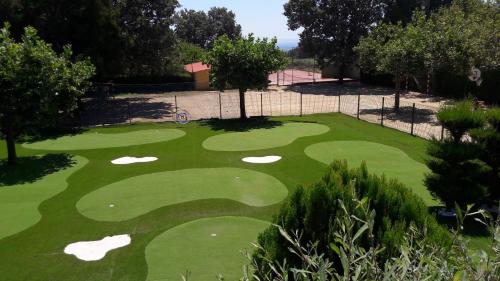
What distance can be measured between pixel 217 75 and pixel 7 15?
11.1m

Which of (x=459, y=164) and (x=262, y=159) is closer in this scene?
(x=459, y=164)

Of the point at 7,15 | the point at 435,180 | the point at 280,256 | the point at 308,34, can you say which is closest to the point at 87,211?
the point at 280,256

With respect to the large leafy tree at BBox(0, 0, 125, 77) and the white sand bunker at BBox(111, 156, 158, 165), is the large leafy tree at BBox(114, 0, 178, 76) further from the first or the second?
the white sand bunker at BBox(111, 156, 158, 165)

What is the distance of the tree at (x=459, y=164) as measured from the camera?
9891mm

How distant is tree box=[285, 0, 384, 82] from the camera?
38250 mm

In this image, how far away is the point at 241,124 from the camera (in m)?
22.0

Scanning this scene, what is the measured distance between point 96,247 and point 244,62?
1372cm

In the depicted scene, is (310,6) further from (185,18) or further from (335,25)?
(185,18)

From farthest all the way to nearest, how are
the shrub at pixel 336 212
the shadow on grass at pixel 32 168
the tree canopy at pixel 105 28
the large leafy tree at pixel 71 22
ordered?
the tree canopy at pixel 105 28, the large leafy tree at pixel 71 22, the shadow on grass at pixel 32 168, the shrub at pixel 336 212

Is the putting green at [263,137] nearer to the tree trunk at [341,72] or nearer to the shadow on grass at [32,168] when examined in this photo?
the shadow on grass at [32,168]

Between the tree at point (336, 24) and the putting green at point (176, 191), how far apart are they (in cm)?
2701

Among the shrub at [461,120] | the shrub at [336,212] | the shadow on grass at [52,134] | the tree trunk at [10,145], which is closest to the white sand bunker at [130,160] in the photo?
the tree trunk at [10,145]

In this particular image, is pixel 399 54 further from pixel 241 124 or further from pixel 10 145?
pixel 10 145

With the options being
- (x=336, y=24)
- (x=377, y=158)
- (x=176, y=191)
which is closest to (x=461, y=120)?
(x=377, y=158)
